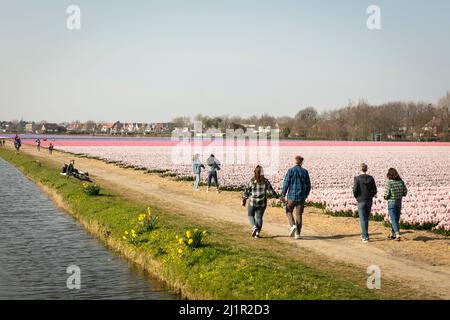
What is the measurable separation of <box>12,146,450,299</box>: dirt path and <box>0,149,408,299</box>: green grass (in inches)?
58.9

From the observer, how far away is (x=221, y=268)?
566 inches

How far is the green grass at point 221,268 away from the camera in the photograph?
1217 centimetres

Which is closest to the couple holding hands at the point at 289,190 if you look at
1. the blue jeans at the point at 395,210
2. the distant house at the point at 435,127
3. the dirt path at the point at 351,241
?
the dirt path at the point at 351,241

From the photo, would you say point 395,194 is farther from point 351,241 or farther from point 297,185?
point 297,185

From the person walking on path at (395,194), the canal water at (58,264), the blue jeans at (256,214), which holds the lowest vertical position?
the canal water at (58,264)

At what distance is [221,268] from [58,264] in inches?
240

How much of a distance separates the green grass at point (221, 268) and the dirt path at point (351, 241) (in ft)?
4.91

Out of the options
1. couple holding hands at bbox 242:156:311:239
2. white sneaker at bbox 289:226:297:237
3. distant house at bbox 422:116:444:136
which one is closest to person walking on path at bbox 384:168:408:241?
couple holding hands at bbox 242:156:311:239

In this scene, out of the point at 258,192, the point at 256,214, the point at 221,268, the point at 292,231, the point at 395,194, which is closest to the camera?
the point at 221,268

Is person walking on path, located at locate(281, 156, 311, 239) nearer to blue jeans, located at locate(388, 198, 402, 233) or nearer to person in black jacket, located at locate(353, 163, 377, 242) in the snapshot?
person in black jacket, located at locate(353, 163, 377, 242)

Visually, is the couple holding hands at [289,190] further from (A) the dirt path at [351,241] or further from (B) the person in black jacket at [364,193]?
(B) the person in black jacket at [364,193]

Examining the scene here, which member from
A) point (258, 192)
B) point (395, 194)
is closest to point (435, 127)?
point (395, 194)

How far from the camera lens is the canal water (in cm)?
1462

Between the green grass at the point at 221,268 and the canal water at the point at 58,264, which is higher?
the green grass at the point at 221,268
